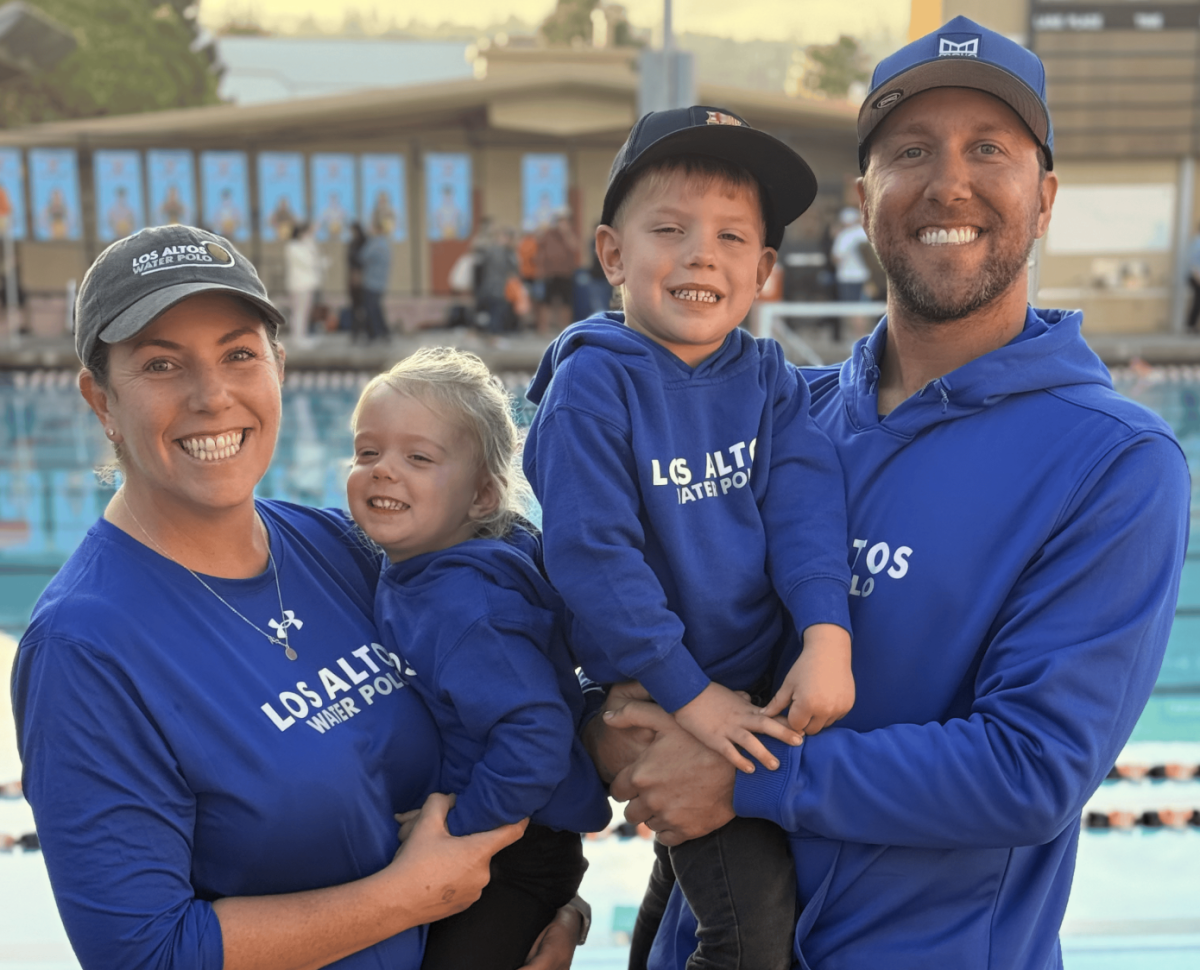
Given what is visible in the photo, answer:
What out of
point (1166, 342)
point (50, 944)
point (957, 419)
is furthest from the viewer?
point (1166, 342)

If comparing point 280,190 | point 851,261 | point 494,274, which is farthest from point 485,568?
point 280,190

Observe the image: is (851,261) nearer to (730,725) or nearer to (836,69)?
(730,725)

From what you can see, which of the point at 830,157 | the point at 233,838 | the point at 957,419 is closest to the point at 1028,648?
the point at 957,419

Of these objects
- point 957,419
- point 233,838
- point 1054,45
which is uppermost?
point 1054,45

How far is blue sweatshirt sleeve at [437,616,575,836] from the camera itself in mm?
2008

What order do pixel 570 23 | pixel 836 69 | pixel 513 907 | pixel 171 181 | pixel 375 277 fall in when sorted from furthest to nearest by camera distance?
pixel 570 23 → pixel 836 69 → pixel 171 181 → pixel 375 277 → pixel 513 907

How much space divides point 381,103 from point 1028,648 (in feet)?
67.2

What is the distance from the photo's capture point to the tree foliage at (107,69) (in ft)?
117

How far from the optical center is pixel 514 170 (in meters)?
23.1

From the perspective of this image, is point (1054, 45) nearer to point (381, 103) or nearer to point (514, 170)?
point (514, 170)

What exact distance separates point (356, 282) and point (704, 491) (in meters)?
17.6

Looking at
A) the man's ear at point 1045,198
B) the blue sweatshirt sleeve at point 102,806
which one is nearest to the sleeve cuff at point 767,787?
the blue sweatshirt sleeve at point 102,806

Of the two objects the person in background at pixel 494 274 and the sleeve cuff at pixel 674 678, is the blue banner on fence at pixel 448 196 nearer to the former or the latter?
the person in background at pixel 494 274

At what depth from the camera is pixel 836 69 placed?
126 feet
